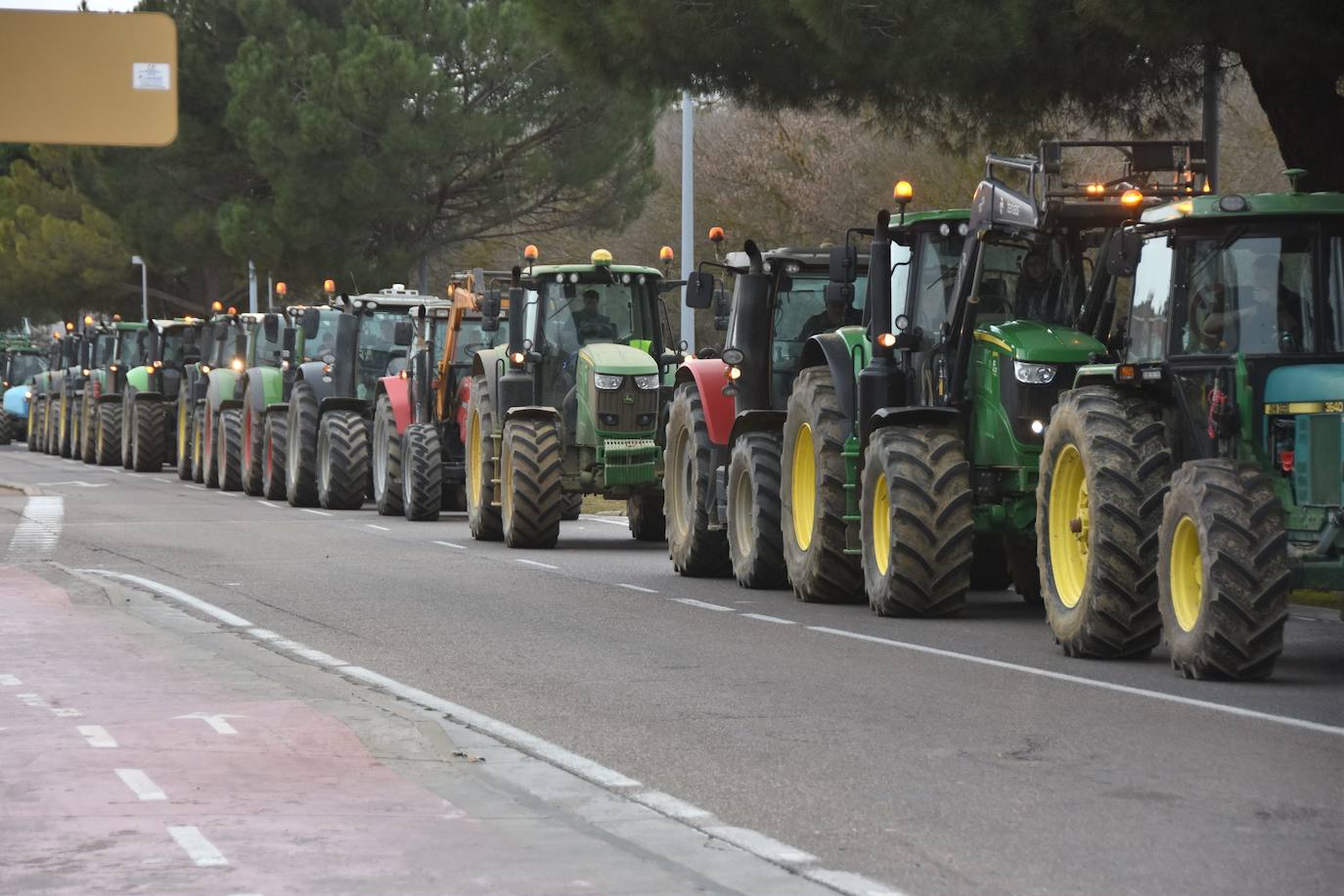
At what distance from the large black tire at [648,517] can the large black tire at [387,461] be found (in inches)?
193

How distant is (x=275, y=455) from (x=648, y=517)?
10.3 metres

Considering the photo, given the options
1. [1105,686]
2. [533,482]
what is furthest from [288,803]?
[533,482]

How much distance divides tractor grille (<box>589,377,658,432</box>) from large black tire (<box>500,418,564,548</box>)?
0.47m

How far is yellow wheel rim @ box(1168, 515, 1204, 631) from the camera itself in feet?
40.8

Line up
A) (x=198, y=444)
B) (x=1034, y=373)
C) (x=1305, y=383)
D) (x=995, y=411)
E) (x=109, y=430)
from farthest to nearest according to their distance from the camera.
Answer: (x=109, y=430), (x=198, y=444), (x=995, y=411), (x=1034, y=373), (x=1305, y=383)

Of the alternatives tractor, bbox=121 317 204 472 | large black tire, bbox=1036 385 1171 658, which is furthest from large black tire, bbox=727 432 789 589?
tractor, bbox=121 317 204 472

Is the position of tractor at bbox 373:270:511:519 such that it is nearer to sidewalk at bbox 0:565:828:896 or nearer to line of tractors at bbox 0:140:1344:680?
line of tractors at bbox 0:140:1344:680

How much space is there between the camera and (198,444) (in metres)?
40.4

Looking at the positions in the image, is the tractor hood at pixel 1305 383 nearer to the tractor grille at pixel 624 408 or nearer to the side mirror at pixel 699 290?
the side mirror at pixel 699 290

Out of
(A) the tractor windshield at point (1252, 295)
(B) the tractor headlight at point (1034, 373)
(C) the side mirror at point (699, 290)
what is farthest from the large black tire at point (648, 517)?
(A) the tractor windshield at point (1252, 295)

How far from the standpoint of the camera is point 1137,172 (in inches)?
615

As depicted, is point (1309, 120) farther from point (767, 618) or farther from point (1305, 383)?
point (1305, 383)

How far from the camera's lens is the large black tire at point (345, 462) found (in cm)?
3127

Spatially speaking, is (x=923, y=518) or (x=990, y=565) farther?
(x=990, y=565)
